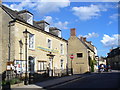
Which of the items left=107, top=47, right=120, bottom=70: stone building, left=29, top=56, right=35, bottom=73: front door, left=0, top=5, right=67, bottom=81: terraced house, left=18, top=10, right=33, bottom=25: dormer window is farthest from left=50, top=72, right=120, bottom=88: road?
left=107, top=47, right=120, bottom=70: stone building

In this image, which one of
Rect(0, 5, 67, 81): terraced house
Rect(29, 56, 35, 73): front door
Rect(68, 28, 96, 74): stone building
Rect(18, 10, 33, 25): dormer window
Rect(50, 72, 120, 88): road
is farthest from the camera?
Rect(68, 28, 96, 74): stone building

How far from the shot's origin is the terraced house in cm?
1530

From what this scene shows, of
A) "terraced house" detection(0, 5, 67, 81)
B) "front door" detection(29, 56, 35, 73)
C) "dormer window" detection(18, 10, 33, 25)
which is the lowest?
"front door" detection(29, 56, 35, 73)

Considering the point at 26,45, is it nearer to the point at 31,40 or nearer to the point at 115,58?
the point at 31,40

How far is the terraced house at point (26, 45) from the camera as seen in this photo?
15.3m

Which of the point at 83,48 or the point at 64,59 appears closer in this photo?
the point at 64,59

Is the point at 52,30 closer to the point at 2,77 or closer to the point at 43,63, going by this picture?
the point at 43,63

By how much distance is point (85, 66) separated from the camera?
107ft

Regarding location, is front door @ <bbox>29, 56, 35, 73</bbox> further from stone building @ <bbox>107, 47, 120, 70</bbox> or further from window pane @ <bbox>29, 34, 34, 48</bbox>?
stone building @ <bbox>107, 47, 120, 70</bbox>

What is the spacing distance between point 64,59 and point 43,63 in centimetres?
636

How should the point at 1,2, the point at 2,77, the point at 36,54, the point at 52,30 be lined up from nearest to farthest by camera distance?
the point at 2,77
the point at 1,2
the point at 36,54
the point at 52,30

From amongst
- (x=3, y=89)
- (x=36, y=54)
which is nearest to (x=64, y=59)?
(x=36, y=54)

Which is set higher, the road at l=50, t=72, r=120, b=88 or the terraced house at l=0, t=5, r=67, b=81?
the terraced house at l=0, t=5, r=67, b=81

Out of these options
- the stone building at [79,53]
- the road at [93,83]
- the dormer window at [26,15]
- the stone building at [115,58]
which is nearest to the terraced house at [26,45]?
the dormer window at [26,15]
